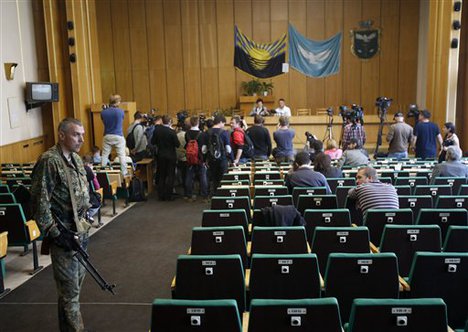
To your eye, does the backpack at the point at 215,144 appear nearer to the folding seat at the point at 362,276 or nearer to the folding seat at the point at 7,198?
the folding seat at the point at 7,198

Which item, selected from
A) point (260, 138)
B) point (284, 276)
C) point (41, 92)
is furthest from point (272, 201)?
point (41, 92)

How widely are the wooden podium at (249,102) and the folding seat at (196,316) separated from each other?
577 inches

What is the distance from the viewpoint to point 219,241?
155 inches

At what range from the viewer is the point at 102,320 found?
13.9ft

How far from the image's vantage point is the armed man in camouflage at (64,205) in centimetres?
329

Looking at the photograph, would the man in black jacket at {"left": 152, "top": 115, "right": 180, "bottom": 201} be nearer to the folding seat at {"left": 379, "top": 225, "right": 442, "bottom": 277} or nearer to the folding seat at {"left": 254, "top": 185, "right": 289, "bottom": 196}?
the folding seat at {"left": 254, "top": 185, "right": 289, "bottom": 196}

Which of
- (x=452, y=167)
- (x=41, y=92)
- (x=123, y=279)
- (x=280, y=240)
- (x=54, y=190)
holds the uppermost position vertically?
(x=41, y=92)

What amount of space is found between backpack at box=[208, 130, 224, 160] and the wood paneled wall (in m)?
9.42

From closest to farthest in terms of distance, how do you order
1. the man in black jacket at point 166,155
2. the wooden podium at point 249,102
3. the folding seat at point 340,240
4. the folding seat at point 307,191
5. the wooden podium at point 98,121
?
the folding seat at point 340,240 → the folding seat at point 307,191 → the man in black jacket at point 166,155 → the wooden podium at point 98,121 → the wooden podium at point 249,102

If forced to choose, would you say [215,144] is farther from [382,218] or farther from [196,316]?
[196,316]

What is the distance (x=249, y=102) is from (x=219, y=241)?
1332 centimetres

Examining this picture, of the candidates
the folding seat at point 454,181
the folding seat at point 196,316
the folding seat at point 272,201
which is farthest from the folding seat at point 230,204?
the folding seat at point 196,316

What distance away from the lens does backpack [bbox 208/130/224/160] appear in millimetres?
8477

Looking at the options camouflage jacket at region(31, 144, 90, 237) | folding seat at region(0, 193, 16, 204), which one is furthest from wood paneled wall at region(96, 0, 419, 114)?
camouflage jacket at region(31, 144, 90, 237)
